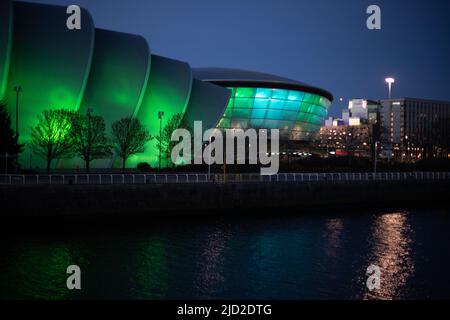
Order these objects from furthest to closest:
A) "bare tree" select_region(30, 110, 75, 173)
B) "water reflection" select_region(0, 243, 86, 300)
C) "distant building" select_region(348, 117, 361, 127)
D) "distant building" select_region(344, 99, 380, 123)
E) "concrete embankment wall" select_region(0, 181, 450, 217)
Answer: "distant building" select_region(344, 99, 380, 123) → "distant building" select_region(348, 117, 361, 127) → "bare tree" select_region(30, 110, 75, 173) → "concrete embankment wall" select_region(0, 181, 450, 217) → "water reflection" select_region(0, 243, 86, 300)

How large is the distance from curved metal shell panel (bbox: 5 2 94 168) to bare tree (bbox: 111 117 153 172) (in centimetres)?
468

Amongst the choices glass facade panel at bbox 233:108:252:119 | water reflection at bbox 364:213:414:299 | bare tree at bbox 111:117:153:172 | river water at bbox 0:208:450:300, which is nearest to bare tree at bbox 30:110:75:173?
bare tree at bbox 111:117:153:172

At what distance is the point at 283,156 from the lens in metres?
81.4

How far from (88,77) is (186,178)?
60.4ft

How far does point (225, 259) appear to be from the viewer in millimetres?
25109

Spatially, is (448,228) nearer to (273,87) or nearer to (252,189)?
(252,189)

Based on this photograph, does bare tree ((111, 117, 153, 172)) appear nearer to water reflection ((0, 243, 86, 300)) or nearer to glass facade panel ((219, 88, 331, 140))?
water reflection ((0, 243, 86, 300))

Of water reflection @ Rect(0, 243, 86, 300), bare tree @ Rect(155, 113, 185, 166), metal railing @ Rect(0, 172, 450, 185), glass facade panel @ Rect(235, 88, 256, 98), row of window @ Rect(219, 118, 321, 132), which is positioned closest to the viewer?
water reflection @ Rect(0, 243, 86, 300)

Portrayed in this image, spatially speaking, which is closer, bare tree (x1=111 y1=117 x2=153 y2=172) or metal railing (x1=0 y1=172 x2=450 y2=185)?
metal railing (x1=0 y1=172 x2=450 y2=185)

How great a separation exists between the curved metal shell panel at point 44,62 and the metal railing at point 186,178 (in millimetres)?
12802

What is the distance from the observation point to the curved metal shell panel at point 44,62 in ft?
147

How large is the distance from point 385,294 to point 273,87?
202 ft

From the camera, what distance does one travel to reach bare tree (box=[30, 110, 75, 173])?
43625 mm

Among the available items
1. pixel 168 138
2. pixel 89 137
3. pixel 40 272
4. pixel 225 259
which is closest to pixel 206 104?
pixel 168 138
